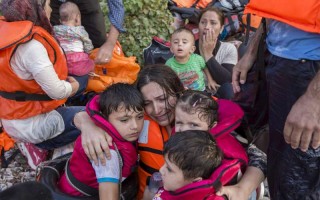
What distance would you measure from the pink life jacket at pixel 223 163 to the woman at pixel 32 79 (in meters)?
1.45

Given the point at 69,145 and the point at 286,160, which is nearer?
the point at 286,160

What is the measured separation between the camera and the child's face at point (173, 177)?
2094 mm

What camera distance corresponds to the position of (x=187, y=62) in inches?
178

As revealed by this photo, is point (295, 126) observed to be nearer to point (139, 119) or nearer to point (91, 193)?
point (139, 119)

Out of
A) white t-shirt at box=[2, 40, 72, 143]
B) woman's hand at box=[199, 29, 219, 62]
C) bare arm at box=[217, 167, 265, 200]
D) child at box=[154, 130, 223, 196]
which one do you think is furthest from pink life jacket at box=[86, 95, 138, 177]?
woman's hand at box=[199, 29, 219, 62]

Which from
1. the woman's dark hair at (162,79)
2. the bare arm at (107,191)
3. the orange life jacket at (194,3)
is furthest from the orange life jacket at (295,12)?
the orange life jacket at (194,3)

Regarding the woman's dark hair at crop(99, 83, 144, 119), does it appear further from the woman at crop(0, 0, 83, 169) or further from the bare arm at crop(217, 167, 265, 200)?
the woman at crop(0, 0, 83, 169)

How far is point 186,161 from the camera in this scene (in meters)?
2.05

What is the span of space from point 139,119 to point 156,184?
401mm

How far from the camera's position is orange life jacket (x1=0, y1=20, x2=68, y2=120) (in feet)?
10.6

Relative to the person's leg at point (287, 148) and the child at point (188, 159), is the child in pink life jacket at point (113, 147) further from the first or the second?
the person's leg at point (287, 148)

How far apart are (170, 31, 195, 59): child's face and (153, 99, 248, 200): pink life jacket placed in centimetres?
185

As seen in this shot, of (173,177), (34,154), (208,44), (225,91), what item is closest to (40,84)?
(34,154)

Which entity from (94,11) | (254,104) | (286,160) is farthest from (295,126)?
(94,11)
